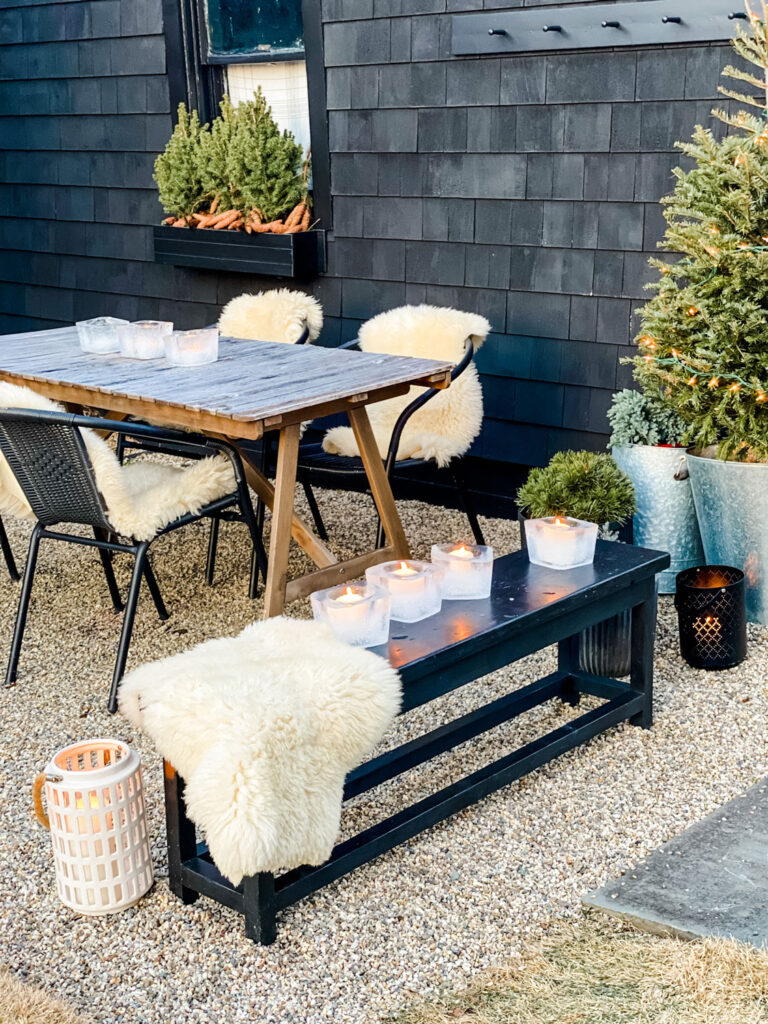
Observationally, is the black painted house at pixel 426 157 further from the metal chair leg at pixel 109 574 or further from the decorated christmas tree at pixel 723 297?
the metal chair leg at pixel 109 574

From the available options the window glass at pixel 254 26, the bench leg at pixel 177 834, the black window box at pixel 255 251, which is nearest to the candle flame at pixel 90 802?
the bench leg at pixel 177 834

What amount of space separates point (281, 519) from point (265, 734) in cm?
144

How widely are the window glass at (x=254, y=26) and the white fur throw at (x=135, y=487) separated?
256 cm

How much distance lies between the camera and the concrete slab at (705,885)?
2314 millimetres

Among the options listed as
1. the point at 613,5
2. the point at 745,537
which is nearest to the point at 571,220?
the point at 613,5

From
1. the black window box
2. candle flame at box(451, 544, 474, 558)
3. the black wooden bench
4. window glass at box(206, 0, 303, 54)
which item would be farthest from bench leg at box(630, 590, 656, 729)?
window glass at box(206, 0, 303, 54)

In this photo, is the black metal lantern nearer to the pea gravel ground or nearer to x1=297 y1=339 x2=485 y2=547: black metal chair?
the pea gravel ground

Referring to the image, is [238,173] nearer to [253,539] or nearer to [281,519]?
[253,539]

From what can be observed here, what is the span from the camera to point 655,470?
13.4ft

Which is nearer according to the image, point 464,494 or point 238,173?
Answer: point 464,494

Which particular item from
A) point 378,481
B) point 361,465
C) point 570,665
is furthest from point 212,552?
point 570,665

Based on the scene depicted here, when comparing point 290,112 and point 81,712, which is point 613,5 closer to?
point 290,112

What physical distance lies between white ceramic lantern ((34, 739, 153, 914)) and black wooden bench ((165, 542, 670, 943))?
0.08 meters

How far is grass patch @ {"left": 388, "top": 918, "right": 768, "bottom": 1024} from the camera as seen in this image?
2064mm
